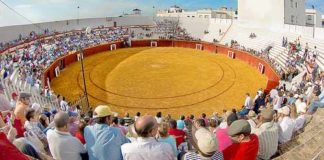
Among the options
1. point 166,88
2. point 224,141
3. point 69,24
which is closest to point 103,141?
point 224,141

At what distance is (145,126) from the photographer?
13.8ft

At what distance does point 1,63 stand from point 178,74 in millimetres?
17225

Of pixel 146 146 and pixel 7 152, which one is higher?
pixel 7 152

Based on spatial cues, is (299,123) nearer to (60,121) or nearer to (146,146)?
(146,146)

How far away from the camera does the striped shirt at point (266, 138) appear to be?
19.3 feet

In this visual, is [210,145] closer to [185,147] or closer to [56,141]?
[56,141]

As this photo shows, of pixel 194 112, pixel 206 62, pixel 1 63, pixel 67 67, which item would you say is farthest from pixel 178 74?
pixel 1 63

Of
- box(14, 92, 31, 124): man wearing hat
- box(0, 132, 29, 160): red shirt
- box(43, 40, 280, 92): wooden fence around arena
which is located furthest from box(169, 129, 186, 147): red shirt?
box(43, 40, 280, 92): wooden fence around arena

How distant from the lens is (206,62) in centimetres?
3928

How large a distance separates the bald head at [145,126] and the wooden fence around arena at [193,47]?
21485mm

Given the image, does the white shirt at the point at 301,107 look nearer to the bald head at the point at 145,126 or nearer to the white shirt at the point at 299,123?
the white shirt at the point at 299,123

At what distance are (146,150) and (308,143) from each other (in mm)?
4197

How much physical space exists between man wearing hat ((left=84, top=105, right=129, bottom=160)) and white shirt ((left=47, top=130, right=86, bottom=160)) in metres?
0.24

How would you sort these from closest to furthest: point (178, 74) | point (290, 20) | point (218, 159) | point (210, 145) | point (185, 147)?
point (210, 145)
point (218, 159)
point (185, 147)
point (178, 74)
point (290, 20)
